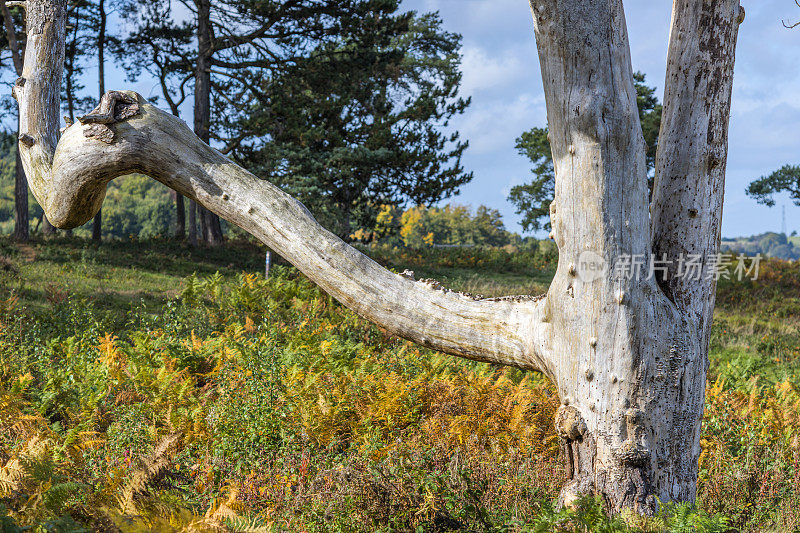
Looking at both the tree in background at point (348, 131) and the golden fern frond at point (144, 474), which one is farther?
the tree in background at point (348, 131)

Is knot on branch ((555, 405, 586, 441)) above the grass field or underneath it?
above

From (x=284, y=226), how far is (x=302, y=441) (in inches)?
80.8

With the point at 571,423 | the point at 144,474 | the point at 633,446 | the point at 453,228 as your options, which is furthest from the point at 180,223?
the point at 453,228

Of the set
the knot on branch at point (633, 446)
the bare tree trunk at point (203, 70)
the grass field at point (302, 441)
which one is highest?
the bare tree trunk at point (203, 70)

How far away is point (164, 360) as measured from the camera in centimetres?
652

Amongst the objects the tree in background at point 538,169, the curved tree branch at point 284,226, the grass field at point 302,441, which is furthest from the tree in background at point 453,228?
the curved tree branch at point 284,226

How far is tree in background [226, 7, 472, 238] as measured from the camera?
1584 centimetres

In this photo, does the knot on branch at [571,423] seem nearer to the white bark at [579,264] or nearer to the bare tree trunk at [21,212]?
the white bark at [579,264]

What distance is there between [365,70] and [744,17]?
47.9ft

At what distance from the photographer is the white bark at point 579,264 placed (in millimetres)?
2984

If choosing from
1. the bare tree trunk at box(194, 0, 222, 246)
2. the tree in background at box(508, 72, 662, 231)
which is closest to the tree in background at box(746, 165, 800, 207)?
the tree in background at box(508, 72, 662, 231)

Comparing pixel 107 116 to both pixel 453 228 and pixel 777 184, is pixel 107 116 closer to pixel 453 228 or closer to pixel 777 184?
pixel 777 184

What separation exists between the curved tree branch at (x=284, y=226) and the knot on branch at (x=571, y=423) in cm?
28

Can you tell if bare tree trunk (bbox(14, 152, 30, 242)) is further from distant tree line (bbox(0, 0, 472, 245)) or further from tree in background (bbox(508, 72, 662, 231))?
tree in background (bbox(508, 72, 662, 231))
